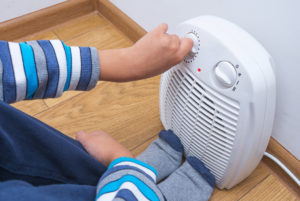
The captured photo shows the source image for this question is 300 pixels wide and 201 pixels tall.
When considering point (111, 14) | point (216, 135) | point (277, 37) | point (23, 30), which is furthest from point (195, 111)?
point (23, 30)

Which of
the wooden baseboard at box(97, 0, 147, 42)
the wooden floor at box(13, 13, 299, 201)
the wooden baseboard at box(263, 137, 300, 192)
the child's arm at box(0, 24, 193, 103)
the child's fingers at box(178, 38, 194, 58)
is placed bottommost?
the wooden floor at box(13, 13, 299, 201)

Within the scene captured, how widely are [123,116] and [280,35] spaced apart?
403 mm

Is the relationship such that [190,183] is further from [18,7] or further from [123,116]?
[18,7]

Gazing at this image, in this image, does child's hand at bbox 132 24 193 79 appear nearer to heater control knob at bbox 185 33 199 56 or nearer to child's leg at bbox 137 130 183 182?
heater control knob at bbox 185 33 199 56

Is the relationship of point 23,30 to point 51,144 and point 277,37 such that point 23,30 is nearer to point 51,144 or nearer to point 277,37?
point 51,144

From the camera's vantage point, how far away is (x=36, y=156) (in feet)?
1.39

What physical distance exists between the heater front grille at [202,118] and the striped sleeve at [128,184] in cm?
15

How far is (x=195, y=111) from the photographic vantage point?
521 mm

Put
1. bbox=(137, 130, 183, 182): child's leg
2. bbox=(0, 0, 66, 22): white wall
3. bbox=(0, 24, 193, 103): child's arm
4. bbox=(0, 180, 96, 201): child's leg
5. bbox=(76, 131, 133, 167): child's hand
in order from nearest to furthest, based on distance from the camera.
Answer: bbox=(0, 180, 96, 201): child's leg → bbox=(0, 24, 193, 103): child's arm → bbox=(76, 131, 133, 167): child's hand → bbox=(137, 130, 183, 182): child's leg → bbox=(0, 0, 66, 22): white wall

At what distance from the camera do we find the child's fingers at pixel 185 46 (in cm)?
48

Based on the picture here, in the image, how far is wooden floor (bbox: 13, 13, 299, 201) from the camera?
2.05ft

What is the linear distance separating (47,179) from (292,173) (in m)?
0.47

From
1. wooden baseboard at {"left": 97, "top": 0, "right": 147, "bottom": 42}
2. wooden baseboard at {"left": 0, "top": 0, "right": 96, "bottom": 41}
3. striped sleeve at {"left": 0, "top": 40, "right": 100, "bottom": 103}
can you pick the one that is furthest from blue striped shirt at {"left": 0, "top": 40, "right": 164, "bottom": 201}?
wooden baseboard at {"left": 0, "top": 0, "right": 96, "bottom": 41}

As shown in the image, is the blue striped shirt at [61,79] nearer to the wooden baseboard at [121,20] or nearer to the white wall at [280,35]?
the white wall at [280,35]
